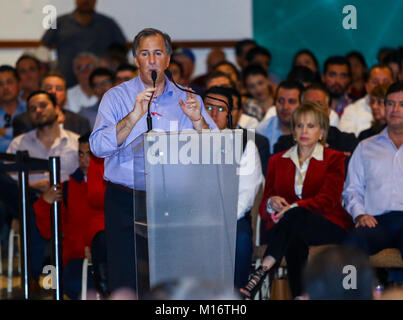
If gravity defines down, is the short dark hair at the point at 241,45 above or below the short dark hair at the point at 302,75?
above

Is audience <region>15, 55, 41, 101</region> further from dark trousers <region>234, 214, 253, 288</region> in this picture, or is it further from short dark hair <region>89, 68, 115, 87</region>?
dark trousers <region>234, 214, 253, 288</region>

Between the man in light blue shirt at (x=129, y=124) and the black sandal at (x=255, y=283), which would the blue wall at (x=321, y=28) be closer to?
the black sandal at (x=255, y=283)

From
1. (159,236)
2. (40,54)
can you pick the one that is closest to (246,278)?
(159,236)

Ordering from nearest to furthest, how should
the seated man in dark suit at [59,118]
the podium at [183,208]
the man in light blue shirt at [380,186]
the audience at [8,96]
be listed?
the podium at [183,208] → the man in light blue shirt at [380,186] → the seated man in dark suit at [59,118] → the audience at [8,96]

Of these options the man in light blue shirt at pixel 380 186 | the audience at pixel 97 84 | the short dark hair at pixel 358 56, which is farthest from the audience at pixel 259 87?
the man in light blue shirt at pixel 380 186

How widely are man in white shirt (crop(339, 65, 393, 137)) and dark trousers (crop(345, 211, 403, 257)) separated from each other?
134 cm

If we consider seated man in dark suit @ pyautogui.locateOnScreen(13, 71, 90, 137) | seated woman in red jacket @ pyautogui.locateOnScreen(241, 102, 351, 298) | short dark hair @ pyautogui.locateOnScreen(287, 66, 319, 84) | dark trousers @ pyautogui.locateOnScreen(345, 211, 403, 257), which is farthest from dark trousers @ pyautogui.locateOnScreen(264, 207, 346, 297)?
seated man in dark suit @ pyautogui.locateOnScreen(13, 71, 90, 137)

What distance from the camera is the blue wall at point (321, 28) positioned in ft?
23.0

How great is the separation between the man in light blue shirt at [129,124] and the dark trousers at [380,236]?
140 cm

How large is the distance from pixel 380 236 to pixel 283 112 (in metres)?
1.30

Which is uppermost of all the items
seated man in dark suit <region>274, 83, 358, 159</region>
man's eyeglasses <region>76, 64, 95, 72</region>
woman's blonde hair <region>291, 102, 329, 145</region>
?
man's eyeglasses <region>76, 64, 95, 72</region>

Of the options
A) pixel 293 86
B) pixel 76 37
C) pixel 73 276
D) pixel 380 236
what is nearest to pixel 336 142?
pixel 293 86

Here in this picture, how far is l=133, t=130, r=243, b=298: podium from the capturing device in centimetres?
251
